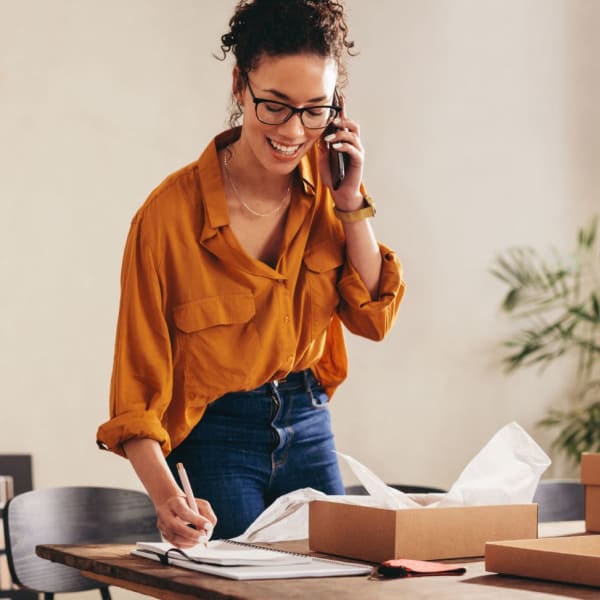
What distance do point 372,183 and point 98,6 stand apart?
128 centimetres

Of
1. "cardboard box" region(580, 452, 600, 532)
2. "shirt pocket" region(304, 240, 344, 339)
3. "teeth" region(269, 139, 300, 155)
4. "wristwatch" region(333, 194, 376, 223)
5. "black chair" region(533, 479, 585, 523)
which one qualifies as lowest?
"black chair" region(533, 479, 585, 523)

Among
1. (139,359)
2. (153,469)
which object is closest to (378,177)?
(139,359)

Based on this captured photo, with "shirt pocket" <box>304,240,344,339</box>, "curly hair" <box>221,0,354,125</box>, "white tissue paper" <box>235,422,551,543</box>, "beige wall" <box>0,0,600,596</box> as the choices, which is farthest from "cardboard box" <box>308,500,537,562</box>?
"beige wall" <box>0,0,600,596</box>

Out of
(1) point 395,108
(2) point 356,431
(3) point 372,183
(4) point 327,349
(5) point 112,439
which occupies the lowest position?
(2) point 356,431

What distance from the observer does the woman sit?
162 cm

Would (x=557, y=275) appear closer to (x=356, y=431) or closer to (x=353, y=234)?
(x=356, y=431)

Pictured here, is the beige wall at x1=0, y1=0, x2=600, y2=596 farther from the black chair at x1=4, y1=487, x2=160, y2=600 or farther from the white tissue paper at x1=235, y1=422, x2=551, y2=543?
the white tissue paper at x1=235, y1=422, x2=551, y2=543

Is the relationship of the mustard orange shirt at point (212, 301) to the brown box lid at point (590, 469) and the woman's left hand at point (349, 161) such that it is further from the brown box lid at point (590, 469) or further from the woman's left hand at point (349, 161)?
the brown box lid at point (590, 469)

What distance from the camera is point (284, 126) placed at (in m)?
1.60

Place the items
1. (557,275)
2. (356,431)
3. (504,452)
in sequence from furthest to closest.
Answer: (557,275) → (356,431) → (504,452)

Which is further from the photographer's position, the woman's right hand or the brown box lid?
the brown box lid

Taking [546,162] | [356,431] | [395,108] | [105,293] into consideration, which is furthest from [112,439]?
[546,162]

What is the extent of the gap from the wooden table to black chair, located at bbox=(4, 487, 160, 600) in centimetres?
80

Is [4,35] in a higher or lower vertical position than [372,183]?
higher
